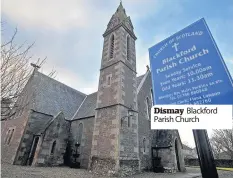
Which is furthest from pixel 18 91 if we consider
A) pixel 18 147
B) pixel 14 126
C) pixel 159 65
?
pixel 14 126

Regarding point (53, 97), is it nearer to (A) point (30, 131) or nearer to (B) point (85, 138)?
(A) point (30, 131)

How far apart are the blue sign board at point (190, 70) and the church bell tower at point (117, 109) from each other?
9.89m

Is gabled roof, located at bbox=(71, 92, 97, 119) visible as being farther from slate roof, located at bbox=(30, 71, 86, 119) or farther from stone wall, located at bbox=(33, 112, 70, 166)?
stone wall, located at bbox=(33, 112, 70, 166)

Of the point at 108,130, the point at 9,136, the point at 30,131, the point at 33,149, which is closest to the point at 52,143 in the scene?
the point at 33,149

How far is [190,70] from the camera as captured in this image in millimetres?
2406

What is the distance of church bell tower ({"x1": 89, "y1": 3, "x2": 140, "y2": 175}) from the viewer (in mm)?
11949

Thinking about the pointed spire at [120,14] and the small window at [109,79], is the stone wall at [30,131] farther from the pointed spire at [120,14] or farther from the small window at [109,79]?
the pointed spire at [120,14]

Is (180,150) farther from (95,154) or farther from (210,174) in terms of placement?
(210,174)

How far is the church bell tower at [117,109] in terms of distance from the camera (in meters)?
11.9

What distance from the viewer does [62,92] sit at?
2188 cm

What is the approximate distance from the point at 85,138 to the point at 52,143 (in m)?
3.13

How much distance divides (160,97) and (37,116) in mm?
17247

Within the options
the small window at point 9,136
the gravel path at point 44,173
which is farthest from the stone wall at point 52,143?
the small window at point 9,136

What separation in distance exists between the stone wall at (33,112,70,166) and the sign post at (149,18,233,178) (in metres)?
15.0
